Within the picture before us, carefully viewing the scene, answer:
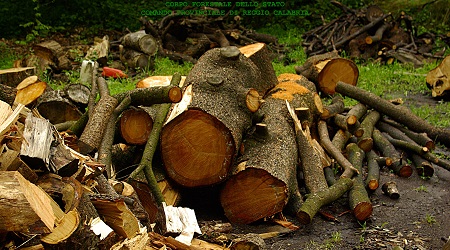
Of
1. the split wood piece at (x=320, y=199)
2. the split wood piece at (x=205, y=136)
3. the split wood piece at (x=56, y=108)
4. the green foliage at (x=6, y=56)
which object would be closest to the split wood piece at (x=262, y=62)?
the split wood piece at (x=205, y=136)

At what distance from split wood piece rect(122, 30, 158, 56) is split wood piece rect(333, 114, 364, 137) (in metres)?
5.23

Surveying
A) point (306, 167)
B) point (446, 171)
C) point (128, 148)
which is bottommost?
point (446, 171)

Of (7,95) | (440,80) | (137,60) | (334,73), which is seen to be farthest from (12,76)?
(440,80)

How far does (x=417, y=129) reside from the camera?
7191 millimetres

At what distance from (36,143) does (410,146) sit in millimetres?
4854

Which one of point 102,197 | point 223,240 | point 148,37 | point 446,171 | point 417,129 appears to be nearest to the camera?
point 102,197

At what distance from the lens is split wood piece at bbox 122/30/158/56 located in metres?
11.0

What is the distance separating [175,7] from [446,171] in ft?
37.1

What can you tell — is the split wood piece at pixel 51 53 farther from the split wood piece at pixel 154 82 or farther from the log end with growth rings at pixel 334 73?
the log end with growth rings at pixel 334 73

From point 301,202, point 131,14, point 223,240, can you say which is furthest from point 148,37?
point 223,240

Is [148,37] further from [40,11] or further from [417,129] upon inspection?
[417,129]

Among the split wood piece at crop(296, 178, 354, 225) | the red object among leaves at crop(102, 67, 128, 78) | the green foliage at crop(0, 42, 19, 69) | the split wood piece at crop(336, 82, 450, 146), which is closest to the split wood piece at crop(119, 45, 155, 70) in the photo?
the red object among leaves at crop(102, 67, 128, 78)

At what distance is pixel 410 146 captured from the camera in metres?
6.70

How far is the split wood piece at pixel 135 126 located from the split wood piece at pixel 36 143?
6.04 ft
